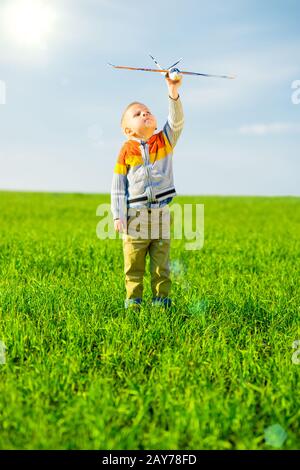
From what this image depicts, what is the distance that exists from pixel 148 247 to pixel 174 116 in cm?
131

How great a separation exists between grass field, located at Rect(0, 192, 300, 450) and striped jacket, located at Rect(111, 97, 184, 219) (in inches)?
41.7

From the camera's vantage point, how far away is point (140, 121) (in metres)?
4.77

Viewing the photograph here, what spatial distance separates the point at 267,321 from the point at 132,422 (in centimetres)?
218

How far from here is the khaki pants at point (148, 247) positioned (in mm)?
4961

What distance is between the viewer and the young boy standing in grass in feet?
15.9

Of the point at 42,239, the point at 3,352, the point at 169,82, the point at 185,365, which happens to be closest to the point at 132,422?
the point at 185,365

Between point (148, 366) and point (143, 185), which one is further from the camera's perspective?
point (143, 185)

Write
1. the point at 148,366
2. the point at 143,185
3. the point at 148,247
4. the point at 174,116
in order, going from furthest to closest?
the point at 148,247 < the point at 143,185 < the point at 174,116 < the point at 148,366

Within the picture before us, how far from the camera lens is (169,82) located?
450 centimetres

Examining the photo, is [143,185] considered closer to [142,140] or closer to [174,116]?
[142,140]
